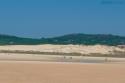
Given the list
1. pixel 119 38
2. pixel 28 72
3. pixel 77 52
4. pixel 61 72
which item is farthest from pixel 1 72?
pixel 119 38

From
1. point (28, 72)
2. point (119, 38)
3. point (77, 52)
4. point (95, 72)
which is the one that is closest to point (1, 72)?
point (28, 72)

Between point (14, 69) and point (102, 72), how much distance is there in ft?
14.3

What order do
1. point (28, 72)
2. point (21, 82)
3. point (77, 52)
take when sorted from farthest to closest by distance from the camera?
point (77, 52), point (28, 72), point (21, 82)

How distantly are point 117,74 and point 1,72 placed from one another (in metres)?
5.51

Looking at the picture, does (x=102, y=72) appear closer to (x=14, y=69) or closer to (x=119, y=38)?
(x=14, y=69)

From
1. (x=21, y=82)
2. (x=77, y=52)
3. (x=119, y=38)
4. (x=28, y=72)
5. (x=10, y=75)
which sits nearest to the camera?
(x=21, y=82)

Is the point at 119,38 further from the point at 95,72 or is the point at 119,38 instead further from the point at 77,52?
the point at 95,72

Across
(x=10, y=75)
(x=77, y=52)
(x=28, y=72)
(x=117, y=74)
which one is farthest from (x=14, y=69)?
(x=77, y=52)

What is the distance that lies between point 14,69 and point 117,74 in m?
5.03

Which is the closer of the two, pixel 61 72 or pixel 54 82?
pixel 54 82

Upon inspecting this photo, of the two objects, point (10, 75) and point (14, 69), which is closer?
point (10, 75)

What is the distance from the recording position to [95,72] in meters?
25.3

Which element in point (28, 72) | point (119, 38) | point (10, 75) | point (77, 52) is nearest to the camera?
point (10, 75)

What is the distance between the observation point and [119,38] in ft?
327
